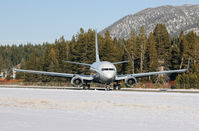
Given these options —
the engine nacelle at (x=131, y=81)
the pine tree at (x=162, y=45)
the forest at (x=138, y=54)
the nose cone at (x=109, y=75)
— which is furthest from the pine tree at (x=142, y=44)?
the nose cone at (x=109, y=75)

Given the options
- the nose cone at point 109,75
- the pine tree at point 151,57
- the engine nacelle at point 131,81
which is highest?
the pine tree at point 151,57

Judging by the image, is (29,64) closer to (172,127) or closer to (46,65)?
(46,65)

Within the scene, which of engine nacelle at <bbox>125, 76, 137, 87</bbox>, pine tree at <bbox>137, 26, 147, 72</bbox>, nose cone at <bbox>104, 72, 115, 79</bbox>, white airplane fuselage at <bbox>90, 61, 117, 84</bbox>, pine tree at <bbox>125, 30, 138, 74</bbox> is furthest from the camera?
pine tree at <bbox>125, 30, 138, 74</bbox>

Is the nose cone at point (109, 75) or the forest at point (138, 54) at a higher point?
the forest at point (138, 54)

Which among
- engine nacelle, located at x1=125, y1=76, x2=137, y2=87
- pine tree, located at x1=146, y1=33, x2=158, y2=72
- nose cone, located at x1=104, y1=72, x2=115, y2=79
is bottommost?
engine nacelle, located at x1=125, y1=76, x2=137, y2=87

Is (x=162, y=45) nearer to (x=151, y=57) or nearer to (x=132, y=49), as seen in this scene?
(x=132, y=49)

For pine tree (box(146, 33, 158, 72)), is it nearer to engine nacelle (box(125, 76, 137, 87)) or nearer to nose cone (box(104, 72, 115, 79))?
engine nacelle (box(125, 76, 137, 87))

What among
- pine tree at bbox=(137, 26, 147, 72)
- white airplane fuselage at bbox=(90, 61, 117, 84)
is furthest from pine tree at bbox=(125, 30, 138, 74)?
white airplane fuselage at bbox=(90, 61, 117, 84)

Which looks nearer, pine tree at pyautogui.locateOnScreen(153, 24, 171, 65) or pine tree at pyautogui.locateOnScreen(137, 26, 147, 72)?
pine tree at pyautogui.locateOnScreen(137, 26, 147, 72)

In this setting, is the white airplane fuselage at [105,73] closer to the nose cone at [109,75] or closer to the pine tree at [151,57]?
the nose cone at [109,75]

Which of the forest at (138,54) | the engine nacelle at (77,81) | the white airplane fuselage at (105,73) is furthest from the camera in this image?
the forest at (138,54)

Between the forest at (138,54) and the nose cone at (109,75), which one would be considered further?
the forest at (138,54)

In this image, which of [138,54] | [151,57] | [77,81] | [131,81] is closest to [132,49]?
[138,54]

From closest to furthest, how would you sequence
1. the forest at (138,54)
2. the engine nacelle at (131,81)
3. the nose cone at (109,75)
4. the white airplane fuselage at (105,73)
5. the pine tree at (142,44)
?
the nose cone at (109,75)
the white airplane fuselage at (105,73)
the engine nacelle at (131,81)
the forest at (138,54)
the pine tree at (142,44)
